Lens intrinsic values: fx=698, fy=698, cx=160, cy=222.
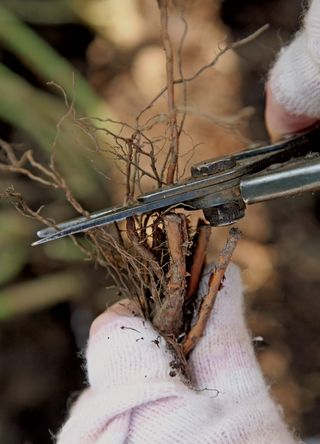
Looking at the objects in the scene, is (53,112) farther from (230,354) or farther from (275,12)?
(230,354)

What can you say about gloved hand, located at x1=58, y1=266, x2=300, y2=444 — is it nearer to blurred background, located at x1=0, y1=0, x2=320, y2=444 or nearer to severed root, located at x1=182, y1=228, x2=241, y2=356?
severed root, located at x1=182, y1=228, x2=241, y2=356

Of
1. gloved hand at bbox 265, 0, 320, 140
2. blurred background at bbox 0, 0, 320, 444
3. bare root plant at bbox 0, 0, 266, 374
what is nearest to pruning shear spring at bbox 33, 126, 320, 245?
bare root plant at bbox 0, 0, 266, 374

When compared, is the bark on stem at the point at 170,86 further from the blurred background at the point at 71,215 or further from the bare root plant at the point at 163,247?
the blurred background at the point at 71,215

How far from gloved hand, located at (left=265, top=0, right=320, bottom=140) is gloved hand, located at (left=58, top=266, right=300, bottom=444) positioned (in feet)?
0.76

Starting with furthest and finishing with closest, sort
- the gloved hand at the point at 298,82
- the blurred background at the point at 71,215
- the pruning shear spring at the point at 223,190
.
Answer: the blurred background at the point at 71,215 < the gloved hand at the point at 298,82 < the pruning shear spring at the point at 223,190

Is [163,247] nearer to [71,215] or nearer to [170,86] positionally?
[170,86]

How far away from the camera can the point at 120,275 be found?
0.72 meters

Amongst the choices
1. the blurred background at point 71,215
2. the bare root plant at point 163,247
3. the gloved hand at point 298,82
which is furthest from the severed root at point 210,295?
the blurred background at point 71,215

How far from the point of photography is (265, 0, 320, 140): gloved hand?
0.71 meters

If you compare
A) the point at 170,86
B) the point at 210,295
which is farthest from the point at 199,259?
the point at 170,86

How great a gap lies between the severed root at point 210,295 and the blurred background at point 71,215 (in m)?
0.53

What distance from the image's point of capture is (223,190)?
0.62 meters

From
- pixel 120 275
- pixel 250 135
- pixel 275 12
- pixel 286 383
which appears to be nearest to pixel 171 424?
pixel 120 275

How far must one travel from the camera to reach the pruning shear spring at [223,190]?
597 millimetres
